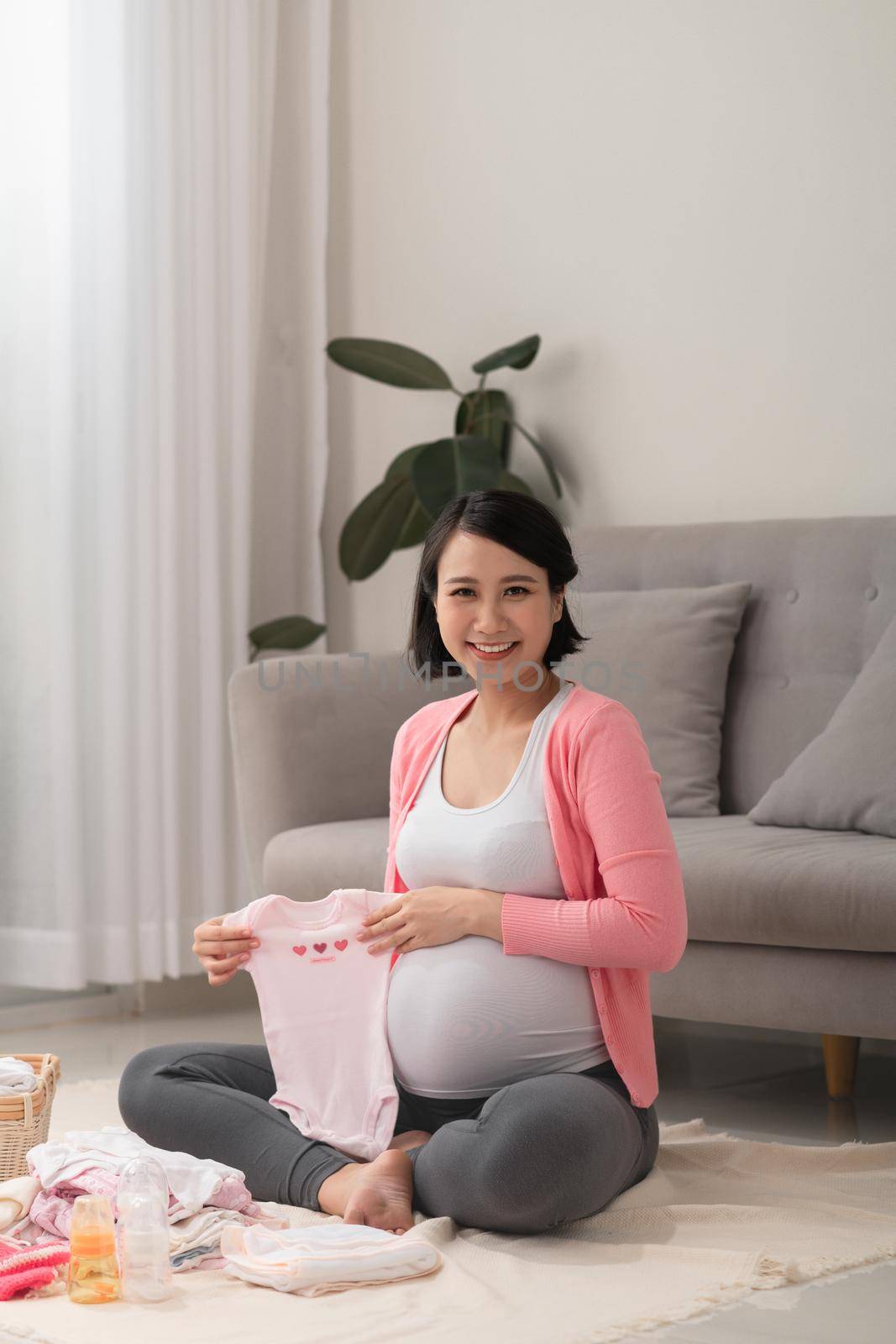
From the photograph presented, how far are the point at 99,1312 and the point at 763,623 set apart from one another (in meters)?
1.79

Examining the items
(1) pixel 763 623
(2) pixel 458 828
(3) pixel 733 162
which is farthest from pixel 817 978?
(3) pixel 733 162

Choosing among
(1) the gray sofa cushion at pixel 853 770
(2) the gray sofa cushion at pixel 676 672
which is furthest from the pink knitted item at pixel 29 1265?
(2) the gray sofa cushion at pixel 676 672

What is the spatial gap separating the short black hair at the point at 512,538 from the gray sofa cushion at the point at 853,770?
0.69 metres

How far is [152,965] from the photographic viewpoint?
3533 mm

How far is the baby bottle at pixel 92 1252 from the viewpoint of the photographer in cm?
158

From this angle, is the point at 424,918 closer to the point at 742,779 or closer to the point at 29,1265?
the point at 29,1265

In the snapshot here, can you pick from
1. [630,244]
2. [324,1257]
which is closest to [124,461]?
[630,244]

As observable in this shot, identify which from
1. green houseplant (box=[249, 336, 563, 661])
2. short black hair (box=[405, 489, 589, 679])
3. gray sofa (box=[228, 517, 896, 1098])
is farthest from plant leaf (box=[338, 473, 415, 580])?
short black hair (box=[405, 489, 589, 679])

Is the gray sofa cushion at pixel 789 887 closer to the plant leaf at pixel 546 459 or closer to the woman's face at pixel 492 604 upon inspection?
the woman's face at pixel 492 604

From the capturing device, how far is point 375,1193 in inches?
66.6

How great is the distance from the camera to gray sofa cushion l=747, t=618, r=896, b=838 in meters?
2.42

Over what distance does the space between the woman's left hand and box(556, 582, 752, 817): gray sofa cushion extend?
1071 mm

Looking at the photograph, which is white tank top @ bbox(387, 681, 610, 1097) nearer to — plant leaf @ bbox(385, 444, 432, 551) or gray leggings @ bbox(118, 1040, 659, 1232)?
gray leggings @ bbox(118, 1040, 659, 1232)

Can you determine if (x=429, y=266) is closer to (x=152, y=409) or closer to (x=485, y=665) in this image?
(x=152, y=409)
